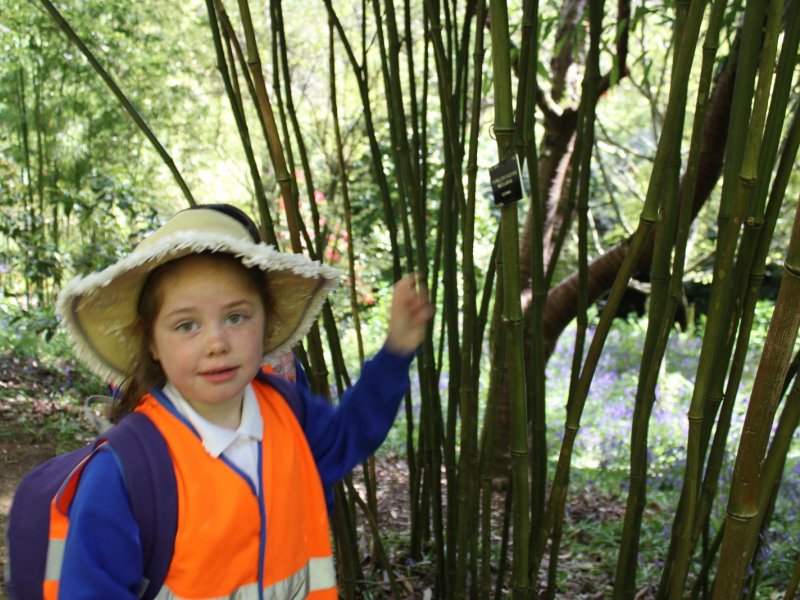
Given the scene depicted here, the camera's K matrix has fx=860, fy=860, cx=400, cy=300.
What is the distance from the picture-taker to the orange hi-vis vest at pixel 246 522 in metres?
0.99

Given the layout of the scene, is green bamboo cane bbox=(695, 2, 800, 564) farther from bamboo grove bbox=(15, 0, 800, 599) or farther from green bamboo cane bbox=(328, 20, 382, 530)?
green bamboo cane bbox=(328, 20, 382, 530)

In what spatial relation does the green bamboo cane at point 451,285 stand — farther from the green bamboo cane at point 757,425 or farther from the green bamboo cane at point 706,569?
the green bamboo cane at point 757,425

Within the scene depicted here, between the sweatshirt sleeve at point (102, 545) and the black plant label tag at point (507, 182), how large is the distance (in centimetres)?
54

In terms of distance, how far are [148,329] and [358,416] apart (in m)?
0.30

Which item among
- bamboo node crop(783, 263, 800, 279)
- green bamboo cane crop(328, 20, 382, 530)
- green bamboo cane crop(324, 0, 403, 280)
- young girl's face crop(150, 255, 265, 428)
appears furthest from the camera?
green bamboo cane crop(328, 20, 382, 530)

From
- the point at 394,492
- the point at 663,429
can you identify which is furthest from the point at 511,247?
the point at 663,429

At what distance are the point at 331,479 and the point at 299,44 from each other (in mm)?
6063

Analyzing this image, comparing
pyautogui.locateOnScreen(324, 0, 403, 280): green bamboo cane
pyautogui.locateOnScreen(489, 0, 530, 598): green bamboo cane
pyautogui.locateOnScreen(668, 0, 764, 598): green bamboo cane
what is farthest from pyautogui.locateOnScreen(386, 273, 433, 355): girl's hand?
pyautogui.locateOnScreen(324, 0, 403, 280): green bamboo cane

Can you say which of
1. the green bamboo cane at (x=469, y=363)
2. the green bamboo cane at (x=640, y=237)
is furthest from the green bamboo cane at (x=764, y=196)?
the green bamboo cane at (x=469, y=363)

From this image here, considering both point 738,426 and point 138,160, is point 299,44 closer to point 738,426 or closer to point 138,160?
point 138,160

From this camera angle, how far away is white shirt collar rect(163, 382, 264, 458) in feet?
3.43

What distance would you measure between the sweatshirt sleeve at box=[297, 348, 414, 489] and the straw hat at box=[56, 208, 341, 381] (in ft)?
0.39

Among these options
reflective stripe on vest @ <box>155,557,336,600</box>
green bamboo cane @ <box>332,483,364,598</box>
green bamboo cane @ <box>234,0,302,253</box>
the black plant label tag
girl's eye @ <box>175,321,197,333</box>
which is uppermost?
green bamboo cane @ <box>234,0,302,253</box>

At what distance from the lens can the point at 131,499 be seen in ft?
3.16
